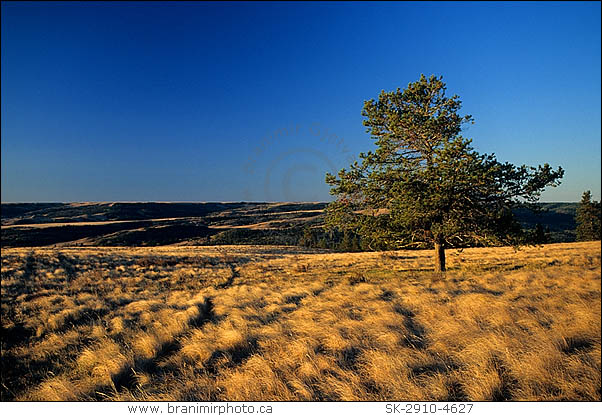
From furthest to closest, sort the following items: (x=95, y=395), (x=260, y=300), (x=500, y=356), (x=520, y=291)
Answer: (x=260, y=300), (x=520, y=291), (x=95, y=395), (x=500, y=356)

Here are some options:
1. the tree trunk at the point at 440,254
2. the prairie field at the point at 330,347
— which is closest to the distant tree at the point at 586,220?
the prairie field at the point at 330,347

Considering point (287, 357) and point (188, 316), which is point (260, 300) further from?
point (287, 357)

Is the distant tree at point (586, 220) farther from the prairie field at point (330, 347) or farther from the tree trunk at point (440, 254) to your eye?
the tree trunk at point (440, 254)

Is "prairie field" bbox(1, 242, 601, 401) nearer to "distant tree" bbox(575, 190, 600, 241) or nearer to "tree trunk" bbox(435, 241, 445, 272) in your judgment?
"distant tree" bbox(575, 190, 600, 241)

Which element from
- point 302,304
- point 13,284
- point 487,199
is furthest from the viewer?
point 13,284

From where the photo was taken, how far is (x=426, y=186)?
10.2 m

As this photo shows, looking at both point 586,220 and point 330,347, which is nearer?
point 330,347

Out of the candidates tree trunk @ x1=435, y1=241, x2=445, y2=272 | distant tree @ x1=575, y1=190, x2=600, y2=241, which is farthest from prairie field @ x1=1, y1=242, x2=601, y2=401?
tree trunk @ x1=435, y1=241, x2=445, y2=272

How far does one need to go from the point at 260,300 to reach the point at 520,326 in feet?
23.6

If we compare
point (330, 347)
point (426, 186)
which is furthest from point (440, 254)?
point (330, 347)

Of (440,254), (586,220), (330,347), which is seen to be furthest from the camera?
(440,254)

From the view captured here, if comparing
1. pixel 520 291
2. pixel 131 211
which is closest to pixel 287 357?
pixel 520 291

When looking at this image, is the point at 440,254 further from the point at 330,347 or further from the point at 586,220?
the point at 330,347

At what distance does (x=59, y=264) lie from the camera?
22875 mm
